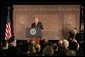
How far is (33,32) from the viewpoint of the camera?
6766 mm

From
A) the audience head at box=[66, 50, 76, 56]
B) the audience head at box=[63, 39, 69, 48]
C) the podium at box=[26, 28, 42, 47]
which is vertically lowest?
the audience head at box=[66, 50, 76, 56]

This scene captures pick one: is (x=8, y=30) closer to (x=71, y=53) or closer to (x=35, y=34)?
(x=35, y=34)

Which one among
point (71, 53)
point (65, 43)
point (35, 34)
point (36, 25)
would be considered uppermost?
point (36, 25)

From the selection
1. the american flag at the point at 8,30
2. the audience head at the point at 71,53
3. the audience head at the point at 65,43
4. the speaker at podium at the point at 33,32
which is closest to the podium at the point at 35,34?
the speaker at podium at the point at 33,32

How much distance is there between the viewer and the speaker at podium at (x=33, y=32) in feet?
22.3

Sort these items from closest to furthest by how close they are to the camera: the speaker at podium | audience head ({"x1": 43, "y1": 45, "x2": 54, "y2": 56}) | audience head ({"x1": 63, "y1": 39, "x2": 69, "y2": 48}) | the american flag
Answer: audience head ({"x1": 43, "y1": 45, "x2": 54, "y2": 56}), audience head ({"x1": 63, "y1": 39, "x2": 69, "y2": 48}), the speaker at podium, the american flag

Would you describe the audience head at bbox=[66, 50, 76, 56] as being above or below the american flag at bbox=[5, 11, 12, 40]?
below

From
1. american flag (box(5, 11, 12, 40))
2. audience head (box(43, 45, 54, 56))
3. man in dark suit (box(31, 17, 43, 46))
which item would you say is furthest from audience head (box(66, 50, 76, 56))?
american flag (box(5, 11, 12, 40))

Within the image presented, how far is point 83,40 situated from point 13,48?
1.32 meters

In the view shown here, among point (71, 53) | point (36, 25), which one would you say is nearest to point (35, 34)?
point (36, 25)

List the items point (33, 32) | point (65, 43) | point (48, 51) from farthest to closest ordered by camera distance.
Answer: point (33, 32), point (65, 43), point (48, 51)

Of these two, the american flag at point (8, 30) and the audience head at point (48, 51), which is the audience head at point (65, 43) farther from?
the american flag at point (8, 30)

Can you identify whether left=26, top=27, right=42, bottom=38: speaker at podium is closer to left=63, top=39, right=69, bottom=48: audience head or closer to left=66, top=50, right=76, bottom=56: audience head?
left=63, top=39, right=69, bottom=48: audience head

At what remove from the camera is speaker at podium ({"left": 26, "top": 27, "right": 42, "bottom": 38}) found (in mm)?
6789
